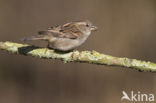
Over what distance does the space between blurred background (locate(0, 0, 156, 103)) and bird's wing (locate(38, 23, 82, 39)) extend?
99.8 inches

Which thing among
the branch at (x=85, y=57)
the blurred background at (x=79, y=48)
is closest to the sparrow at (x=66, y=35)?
the branch at (x=85, y=57)

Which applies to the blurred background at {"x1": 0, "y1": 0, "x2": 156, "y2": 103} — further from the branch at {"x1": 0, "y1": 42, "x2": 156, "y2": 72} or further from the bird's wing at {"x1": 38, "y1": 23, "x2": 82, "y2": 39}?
the branch at {"x1": 0, "y1": 42, "x2": 156, "y2": 72}

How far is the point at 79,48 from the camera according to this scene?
7707 millimetres

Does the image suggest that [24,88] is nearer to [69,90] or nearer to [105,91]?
[69,90]

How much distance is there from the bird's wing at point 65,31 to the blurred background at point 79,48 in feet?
8.31

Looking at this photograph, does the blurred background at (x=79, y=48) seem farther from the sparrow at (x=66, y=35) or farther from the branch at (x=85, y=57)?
the branch at (x=85, y=57)

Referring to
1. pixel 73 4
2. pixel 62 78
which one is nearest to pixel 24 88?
pixel 62 78

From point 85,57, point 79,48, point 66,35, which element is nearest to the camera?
point 85,57

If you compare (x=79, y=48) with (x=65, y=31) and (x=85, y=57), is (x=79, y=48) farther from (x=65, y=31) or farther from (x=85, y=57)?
(x=85, y=57)

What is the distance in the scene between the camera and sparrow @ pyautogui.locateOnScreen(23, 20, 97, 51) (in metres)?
4.87

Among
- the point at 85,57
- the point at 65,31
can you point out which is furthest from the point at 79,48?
the point at 85,57

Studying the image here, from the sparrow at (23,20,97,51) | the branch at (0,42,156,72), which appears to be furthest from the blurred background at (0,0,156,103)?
the branch at (0,42,156,72)

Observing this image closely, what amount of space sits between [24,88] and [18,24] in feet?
4.05

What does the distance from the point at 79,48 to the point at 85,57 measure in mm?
3373
